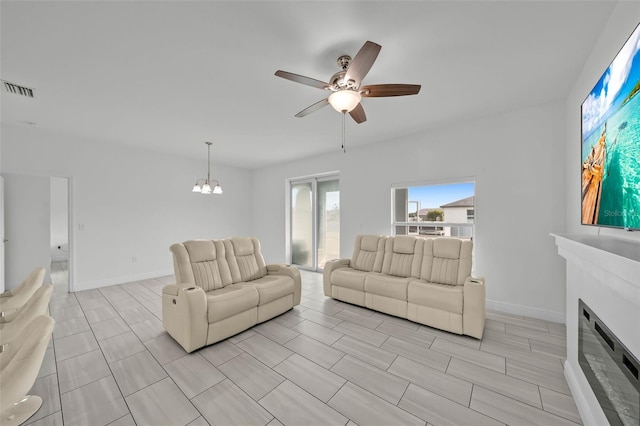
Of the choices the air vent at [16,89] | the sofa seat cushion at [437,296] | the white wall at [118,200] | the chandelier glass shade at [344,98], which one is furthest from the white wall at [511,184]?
the air vent at [16,89]

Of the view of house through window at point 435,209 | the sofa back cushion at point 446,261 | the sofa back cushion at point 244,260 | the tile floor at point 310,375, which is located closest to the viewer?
the tile floor at point 310,375

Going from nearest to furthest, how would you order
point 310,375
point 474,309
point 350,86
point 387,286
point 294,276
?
1. point 350,86
2. point 310,375
3. point 474,309
4. point 387,286
5. point 294,276

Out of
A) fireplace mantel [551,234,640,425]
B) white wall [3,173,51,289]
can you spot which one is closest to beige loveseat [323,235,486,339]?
fireplace mantel [551,234,640,425]

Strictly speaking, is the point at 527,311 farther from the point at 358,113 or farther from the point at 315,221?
the point at 315,221

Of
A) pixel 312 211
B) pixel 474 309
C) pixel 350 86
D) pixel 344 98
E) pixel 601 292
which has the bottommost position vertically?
pixel 474 309

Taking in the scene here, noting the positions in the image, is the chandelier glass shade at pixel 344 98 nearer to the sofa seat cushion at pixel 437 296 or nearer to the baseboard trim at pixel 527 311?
the sofa seat cushion at pixel 437 296

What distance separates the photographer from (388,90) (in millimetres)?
1917

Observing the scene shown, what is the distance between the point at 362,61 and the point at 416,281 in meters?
2.62

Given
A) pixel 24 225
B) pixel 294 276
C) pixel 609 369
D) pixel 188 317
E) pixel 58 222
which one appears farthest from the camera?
pixel 58 222

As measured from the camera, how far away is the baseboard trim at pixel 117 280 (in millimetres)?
4130

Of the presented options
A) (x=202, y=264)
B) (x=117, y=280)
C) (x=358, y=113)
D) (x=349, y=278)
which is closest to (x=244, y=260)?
(x=202, y=264)

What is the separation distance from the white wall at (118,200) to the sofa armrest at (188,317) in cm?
310

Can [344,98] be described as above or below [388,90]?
below

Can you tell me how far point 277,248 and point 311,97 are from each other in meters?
4.34
